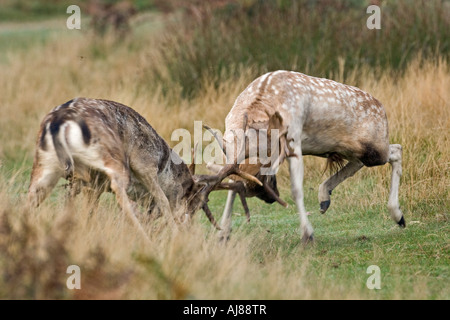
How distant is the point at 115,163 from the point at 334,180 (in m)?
3.47

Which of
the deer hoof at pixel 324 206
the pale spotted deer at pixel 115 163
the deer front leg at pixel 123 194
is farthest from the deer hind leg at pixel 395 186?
the deer front leg at pixel 123 194

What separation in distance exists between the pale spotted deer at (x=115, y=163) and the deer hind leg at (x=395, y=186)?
7.23 ft

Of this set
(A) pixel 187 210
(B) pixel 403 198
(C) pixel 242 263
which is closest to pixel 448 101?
(B) pixel 403 198

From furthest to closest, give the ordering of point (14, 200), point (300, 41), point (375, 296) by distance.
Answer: point (300, 41) → point (14, 200) → point (375, 296)

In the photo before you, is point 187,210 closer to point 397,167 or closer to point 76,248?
point 76,248

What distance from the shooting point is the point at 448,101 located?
40.2ft

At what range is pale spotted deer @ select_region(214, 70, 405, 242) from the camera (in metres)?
8.35

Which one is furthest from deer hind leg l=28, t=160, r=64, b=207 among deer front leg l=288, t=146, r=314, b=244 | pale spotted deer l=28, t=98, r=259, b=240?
deer front leg l=288, t=146, r=314, b=244

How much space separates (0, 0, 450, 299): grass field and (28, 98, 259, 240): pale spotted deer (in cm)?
26

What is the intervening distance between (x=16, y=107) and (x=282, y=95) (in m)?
9.58

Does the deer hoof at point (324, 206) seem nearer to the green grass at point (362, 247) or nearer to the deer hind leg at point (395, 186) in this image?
the green grass at point (362, 247)

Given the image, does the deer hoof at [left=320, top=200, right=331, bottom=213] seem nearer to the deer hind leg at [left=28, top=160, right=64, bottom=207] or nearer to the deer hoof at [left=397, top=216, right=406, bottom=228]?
the deer hoof at [left=397, top=216, right=406, bottom=228]

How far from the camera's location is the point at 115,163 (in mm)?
7184

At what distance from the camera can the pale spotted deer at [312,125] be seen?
329 inches
